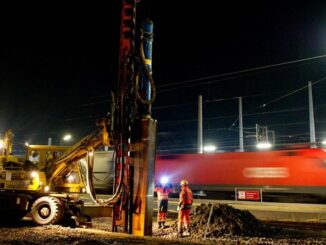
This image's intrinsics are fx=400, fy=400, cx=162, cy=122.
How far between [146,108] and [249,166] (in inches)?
573

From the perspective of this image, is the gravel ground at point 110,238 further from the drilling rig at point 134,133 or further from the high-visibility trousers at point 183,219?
the drilling rig at point 134,133

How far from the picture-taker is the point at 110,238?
31.2 feet

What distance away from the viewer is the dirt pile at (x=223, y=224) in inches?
454

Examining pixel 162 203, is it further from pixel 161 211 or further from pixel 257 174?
pixel 257 174

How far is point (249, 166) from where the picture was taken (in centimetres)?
2423

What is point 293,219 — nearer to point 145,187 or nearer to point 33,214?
point 145,187

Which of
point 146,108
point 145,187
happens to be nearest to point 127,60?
point 146,108

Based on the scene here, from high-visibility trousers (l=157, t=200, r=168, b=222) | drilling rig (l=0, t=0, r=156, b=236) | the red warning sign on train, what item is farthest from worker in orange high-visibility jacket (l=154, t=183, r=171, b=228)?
the red warning sign on train

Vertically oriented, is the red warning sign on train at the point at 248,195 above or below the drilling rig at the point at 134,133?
below

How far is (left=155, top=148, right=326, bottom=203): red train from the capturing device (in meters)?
21.9

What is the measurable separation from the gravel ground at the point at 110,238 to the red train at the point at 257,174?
1008 centimetres

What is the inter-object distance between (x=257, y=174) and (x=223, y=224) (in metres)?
12.7

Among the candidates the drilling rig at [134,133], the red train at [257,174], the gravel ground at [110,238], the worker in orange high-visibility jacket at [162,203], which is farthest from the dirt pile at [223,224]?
the red train at [257,174]

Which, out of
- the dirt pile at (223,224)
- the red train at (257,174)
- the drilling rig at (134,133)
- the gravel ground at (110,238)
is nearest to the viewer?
the gravel ground at (110,238)
